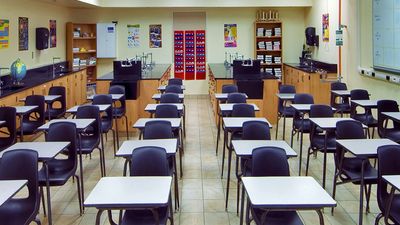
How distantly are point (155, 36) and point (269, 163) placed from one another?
1055cm

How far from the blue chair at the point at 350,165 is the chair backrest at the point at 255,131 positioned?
82 cm

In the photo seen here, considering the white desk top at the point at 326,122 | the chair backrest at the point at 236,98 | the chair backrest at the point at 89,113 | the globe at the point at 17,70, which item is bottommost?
the white desk top at the point at 326,122

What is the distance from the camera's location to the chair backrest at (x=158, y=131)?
4852 mm

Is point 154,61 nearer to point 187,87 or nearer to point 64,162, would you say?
point 187,87

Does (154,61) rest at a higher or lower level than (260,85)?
higher

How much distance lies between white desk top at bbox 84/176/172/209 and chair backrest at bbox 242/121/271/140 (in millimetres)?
1727

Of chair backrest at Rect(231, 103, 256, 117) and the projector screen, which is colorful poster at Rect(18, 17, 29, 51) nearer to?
chair backrest at Rect(231, 103, 256, 117)

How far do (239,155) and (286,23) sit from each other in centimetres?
1036

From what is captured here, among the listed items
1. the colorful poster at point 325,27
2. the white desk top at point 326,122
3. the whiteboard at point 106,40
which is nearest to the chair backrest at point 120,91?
the white desk top at point 326,122

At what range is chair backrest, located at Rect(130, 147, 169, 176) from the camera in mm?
3646

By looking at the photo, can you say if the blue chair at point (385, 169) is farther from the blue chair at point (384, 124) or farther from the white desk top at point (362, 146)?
the blue chair at point (384, 124)

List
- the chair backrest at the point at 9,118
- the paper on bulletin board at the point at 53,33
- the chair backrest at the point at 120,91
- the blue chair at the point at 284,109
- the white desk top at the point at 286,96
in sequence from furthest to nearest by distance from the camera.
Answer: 1. the paper on bulletin board at the point at 53,33
2. the chair backrest at the point at 120,91
3. the blue chair at the point at 284,109
4. the white desk top at the point at 286,96
5. the chair backrest at the point at 9,118

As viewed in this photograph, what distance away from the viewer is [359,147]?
4160mm

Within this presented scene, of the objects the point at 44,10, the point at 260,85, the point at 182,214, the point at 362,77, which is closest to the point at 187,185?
the point at 182,214
